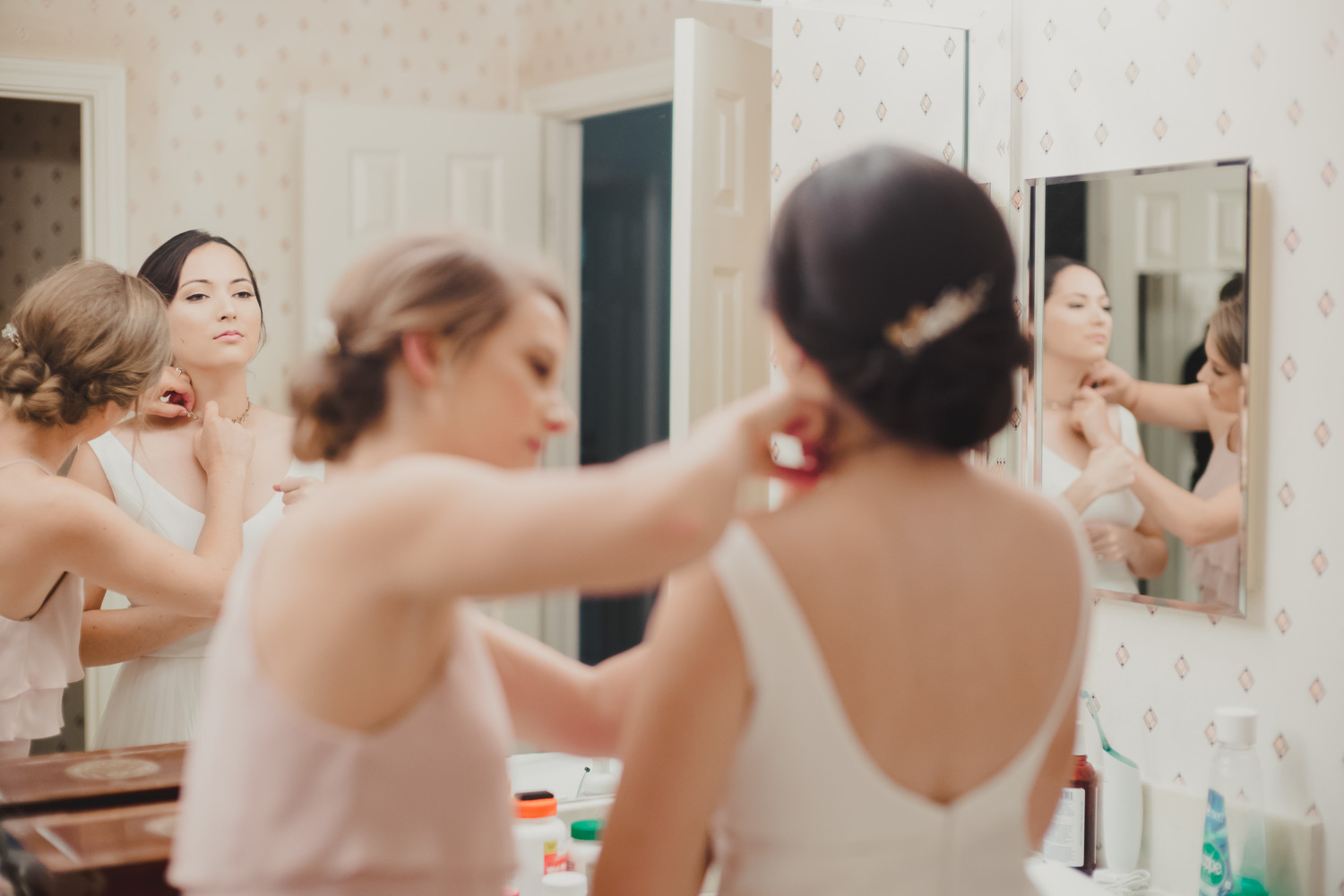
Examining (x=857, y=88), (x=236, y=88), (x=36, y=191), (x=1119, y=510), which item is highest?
(x=857, y=88)

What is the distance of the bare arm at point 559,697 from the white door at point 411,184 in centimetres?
48

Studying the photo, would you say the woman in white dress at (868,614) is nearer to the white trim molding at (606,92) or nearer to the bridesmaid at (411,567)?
the bridesmaid at (411,567)

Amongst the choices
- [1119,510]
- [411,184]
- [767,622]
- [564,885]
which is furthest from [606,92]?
[767,622]

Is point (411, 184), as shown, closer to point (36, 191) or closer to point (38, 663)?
point (36, 191)

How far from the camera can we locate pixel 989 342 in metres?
0.67

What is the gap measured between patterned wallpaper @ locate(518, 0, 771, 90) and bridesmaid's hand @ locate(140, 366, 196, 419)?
516 millimetres

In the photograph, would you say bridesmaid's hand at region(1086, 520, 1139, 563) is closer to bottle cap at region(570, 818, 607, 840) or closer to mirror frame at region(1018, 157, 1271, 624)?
mirror frame at region(1018, 157, 1271, 624)

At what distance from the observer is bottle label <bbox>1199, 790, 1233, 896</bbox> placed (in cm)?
132

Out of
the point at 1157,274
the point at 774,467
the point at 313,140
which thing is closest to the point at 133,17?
the point at 313,140

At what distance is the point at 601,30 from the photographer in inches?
58.5

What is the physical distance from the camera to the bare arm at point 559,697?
845mm

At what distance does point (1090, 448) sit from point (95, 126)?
1.19 meters

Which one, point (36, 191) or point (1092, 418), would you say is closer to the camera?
point (36, 191)

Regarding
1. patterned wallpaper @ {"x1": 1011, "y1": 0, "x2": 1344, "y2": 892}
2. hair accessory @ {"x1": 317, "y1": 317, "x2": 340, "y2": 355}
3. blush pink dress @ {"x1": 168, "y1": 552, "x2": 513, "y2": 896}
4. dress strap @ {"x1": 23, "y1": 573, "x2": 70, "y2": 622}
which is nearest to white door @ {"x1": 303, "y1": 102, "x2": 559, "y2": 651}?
dress strap @ {"x1": 23, "y1": 573, "x2": 70, "y2": 622}
